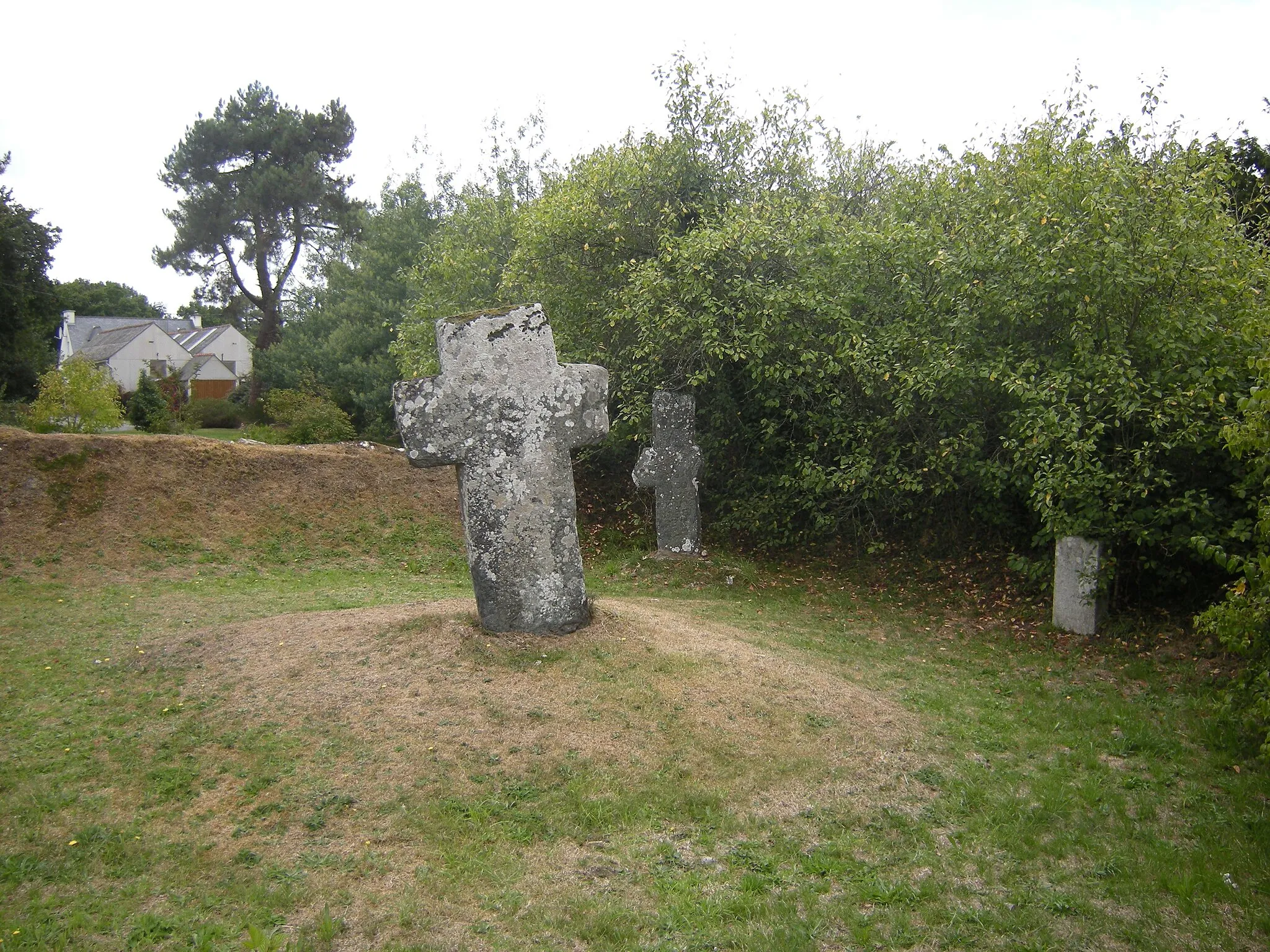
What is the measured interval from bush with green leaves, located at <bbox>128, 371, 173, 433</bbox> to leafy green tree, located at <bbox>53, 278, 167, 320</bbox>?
28.5 meters

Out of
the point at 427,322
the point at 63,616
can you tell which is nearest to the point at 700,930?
the point at 63,616

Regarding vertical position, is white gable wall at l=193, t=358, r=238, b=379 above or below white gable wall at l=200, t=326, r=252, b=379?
below

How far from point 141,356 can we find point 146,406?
908 inches

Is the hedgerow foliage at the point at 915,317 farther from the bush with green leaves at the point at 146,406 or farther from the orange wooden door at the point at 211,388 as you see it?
the orange wooden door at the point at 211,388

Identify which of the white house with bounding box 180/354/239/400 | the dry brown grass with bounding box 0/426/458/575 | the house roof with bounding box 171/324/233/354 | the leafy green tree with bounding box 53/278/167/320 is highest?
the leafy green tree with bounding box 53/278/167/320

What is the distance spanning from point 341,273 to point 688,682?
2872 centimetres

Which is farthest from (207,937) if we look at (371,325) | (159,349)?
(159,349)

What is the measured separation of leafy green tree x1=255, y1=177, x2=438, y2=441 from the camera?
92.7ft

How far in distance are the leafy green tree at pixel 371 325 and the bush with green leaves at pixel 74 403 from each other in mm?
6591

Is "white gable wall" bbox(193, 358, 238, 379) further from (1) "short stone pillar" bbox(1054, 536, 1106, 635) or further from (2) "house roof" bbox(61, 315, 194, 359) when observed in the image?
(1) "short stone pillar" bbox(1054, 536, 1106, 635)

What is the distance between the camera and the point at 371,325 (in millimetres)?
29250

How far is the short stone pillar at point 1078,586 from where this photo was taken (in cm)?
1017

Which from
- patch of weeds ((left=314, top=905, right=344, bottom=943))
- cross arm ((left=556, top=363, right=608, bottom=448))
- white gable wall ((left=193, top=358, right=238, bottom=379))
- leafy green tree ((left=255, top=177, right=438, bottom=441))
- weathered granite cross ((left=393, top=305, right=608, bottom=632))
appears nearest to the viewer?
patch of weeds ((left=314, top=905, right=344, bottom=943))

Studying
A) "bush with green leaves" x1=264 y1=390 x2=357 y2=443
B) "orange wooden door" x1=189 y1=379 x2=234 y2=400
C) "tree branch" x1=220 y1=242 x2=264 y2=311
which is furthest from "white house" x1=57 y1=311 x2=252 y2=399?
"bush with green leaves" x1=264 y1=390 x2=357 y2=443
